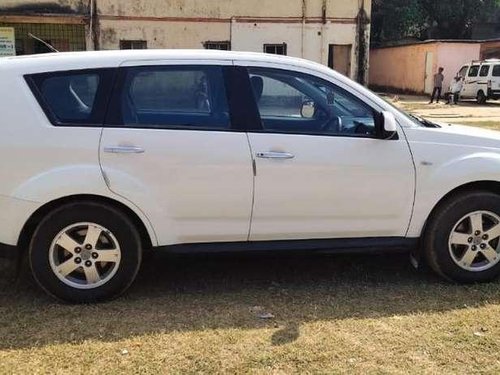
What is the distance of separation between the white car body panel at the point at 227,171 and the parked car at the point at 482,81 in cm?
2425

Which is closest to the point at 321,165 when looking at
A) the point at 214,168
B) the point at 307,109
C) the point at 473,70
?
the point at 307,109

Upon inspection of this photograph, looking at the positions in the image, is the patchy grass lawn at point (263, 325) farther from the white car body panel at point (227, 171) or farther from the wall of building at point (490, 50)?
the wall of building at point (490, 50)

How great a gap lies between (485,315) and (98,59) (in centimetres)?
309

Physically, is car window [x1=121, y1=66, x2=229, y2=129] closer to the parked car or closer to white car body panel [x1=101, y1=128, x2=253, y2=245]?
white car body panel [x1=101, y1=128, x2=253, y2=245]

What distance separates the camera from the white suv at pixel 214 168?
4082mm

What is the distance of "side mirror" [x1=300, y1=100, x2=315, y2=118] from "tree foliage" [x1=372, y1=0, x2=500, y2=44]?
3670cm

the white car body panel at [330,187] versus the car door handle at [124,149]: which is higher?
the car door handle at [124,149]

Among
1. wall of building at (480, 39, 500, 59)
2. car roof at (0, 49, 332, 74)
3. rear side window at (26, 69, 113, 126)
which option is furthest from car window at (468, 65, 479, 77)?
rear side window at (26, 69, 113, 126)

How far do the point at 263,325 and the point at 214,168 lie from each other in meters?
1.07

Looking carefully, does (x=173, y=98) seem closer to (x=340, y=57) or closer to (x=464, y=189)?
(x=464, y=189)

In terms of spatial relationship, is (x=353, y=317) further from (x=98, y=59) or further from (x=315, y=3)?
(x=315, y=3)

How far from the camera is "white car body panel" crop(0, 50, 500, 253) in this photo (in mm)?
4043

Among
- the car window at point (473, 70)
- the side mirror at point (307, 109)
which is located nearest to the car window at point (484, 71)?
the car window at point (473, 70)

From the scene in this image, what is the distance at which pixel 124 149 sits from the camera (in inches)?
161
